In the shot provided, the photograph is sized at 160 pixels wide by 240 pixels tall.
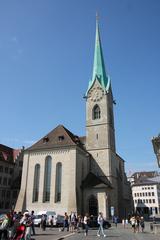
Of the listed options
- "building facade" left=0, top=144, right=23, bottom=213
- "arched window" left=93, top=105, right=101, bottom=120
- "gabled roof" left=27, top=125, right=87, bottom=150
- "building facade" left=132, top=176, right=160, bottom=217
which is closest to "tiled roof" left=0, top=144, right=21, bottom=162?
"building facade" left=0, top=144, right=23, bottom=213

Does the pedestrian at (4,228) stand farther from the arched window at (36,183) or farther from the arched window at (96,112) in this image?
the arched window at (96,112)

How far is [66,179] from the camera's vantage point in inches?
1613

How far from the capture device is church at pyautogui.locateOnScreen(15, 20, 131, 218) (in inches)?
1592

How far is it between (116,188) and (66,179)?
11633mm

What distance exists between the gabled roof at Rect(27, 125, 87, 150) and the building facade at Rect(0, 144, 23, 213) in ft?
32.1

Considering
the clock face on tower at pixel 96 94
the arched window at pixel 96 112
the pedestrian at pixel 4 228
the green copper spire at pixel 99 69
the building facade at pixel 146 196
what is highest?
the green copper spire at pixel 99 69

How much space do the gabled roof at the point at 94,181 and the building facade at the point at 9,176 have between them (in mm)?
14650

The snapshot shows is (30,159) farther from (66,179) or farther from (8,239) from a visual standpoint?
(8,239)

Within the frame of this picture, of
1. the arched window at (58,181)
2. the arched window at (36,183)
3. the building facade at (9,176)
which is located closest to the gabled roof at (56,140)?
the arched window at (58,181)

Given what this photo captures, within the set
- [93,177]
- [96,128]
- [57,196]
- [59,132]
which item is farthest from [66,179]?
[96,128]

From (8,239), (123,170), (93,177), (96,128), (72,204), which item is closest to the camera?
(8,239)

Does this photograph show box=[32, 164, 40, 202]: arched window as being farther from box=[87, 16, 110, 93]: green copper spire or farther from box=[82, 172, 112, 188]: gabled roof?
box=[87, 16, 110, 93]: green copper spire

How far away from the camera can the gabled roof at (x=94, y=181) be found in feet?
138

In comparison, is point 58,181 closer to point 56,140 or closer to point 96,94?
point 56,140
